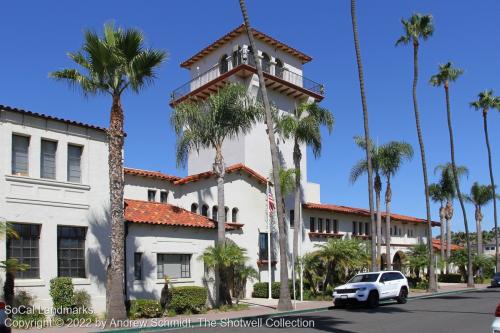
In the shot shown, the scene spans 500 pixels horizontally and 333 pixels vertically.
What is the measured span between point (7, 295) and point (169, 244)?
7.92m

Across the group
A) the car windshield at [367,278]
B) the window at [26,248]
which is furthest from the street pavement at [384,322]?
the window at [26,248]

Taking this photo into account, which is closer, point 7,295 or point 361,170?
point 7,295

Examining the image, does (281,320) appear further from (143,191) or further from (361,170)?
(361,170)

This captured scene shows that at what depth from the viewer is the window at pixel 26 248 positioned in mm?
18797

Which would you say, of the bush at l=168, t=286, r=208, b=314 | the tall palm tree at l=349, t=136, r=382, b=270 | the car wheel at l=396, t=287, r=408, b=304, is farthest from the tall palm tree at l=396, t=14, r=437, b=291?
the bush at l=168, t=286, r=208, b=314

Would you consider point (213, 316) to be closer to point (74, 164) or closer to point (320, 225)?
point (74, 164)

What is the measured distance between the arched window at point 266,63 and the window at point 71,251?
21014 mm

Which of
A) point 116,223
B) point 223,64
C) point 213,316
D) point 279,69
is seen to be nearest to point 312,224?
point 279,69

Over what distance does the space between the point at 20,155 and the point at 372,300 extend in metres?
15.4

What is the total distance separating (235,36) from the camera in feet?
127

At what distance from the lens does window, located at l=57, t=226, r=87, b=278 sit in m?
20.2

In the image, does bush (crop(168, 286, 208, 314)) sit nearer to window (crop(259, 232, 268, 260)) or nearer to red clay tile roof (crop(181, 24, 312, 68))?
window (crop(259, 232, 268, 260))

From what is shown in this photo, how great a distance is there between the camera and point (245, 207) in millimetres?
30406

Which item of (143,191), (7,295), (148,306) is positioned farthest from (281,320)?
(143,191)
